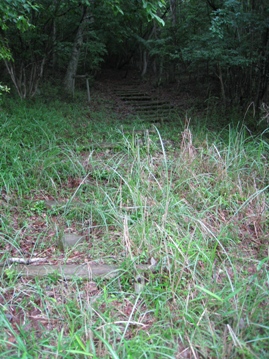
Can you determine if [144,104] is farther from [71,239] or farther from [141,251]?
[141,251]

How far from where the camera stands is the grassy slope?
209 centimetres

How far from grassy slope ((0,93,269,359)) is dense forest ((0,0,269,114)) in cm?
205

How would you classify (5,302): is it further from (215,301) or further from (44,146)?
(44,146)

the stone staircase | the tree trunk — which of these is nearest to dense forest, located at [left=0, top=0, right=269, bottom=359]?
the stone staircase

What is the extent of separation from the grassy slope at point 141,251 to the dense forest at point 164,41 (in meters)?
2.05

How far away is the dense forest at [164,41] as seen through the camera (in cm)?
616

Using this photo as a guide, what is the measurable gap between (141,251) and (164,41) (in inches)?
355

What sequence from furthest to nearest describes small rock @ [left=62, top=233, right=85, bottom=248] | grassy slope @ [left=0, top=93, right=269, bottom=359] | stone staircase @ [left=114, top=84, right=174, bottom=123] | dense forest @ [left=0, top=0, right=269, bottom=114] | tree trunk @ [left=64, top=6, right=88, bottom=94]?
tree trunk @ [left=64, top=6, right=88, bottom=94] < stone staircase @ [left=114, top=84, right=174, bottom=123] < dense forest @ [left=0, top=0, right=269, bottom=114] < small rock @ [left=62, top=233, right=85, bottom=248] < grassy slope @ [left=0, top=93, right=269, bottom=359]

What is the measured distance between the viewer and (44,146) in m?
5.07

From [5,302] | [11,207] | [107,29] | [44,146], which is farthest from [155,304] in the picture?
[107,29]

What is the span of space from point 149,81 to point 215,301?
11.5 metres

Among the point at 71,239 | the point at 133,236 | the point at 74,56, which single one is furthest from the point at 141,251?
the point at 74,56

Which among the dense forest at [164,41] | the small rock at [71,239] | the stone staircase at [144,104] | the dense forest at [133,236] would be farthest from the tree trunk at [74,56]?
the small rock at [71,239]

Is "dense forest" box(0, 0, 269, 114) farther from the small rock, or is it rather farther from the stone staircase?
the small rock
